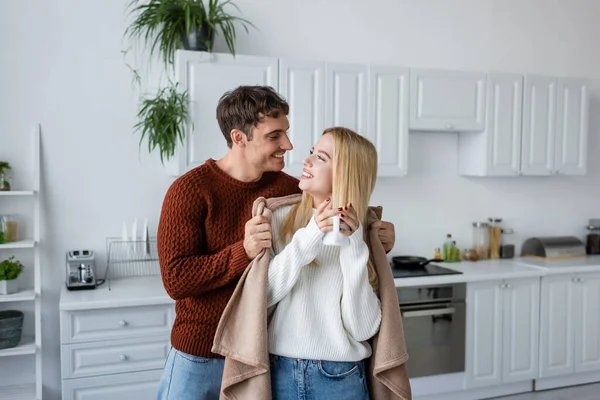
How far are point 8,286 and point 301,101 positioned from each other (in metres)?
1.95

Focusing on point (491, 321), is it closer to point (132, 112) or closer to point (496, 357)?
point (496, 357)

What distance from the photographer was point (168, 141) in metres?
3.28

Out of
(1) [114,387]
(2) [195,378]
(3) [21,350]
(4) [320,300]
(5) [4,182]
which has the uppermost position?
(5) [4,182]

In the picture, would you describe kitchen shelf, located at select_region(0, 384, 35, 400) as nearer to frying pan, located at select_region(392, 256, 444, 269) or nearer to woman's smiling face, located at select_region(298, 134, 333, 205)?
frying pan, located at select_region(392, 256, 444, 269)

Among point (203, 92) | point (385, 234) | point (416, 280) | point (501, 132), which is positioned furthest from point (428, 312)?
point (385, 234)

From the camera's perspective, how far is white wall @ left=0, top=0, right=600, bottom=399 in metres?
3.38

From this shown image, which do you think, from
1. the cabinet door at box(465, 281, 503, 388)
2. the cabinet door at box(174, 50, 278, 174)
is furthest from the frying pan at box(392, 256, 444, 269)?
the cabinet door at box(174, 50, 278, 174)

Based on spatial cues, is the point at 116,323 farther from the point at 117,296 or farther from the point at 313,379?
the point at 313,379

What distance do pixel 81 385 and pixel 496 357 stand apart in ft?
8.51

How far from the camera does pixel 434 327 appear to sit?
366 cm

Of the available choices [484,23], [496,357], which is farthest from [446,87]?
[496,357]

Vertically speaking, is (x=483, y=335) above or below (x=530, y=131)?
below

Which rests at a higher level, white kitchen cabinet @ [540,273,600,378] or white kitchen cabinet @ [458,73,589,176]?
white kitchen cabinet @ [458,73,589,176]

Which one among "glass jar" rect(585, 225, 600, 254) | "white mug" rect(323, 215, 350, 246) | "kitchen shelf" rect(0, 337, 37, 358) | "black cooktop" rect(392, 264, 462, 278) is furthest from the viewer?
"glass jar" rect(585, 225, 600, 254)
